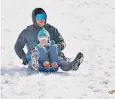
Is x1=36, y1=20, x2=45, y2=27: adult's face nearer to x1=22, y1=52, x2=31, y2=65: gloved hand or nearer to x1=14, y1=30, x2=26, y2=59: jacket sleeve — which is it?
x1=14, y1=30, x2=26, y2=59: jacket sleeve

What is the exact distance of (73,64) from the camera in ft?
27.8

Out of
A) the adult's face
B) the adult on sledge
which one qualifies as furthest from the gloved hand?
the adult's face

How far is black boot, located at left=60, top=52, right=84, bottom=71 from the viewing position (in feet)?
27.7

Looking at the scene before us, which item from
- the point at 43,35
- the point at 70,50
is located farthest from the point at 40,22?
the point at 70,50

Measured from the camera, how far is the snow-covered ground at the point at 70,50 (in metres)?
7.44

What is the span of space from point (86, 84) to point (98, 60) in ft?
6.28

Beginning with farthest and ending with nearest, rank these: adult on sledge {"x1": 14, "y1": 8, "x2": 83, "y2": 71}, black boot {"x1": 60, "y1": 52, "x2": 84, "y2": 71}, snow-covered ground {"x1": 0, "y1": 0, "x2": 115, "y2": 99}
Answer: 1. adult on sledge {"x1": 14, "y1": 8, "x2": 83, "y2": 71}
2. black boot {"x1": 60, "y1": 52, "x2": 84, "y2": 71}
3. snow-covered ground {"x1": 0, "y1": 0, "x2": 115, "y2": 99}

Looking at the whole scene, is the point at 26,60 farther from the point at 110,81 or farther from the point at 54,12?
the point at 54,12

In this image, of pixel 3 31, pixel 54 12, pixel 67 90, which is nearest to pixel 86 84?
pixel 67 90

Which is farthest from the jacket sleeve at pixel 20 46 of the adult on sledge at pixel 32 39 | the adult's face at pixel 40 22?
the adult's face at pixel 40 22

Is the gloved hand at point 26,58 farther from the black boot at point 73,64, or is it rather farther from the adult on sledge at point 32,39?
the black boot at point 73,64

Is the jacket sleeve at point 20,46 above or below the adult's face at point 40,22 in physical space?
below

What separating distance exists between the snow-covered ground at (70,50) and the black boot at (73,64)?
4.2 inches

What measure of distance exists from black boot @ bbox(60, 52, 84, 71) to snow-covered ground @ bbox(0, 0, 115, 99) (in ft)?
0.35
